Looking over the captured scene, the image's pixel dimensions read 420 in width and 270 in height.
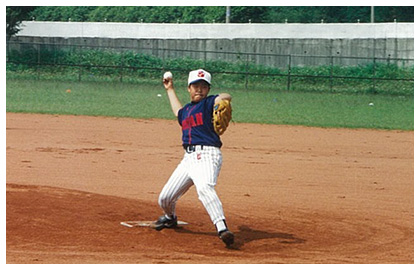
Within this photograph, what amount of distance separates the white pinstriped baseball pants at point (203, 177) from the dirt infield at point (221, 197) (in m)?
0.43

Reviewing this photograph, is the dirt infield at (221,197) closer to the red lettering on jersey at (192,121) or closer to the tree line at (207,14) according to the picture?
the red lettering on jersey at (192,121)

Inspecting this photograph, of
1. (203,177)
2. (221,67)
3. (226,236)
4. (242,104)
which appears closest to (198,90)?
(203,177)

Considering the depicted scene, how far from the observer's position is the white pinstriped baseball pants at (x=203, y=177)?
8094 mm

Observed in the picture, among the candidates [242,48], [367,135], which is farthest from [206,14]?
[367,135]

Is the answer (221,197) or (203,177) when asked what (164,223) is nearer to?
(203,177)

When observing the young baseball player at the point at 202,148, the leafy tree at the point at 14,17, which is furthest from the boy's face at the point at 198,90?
the leafy tree at the point at 14,17

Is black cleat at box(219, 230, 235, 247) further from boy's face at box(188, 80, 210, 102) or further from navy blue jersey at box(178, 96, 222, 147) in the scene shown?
boy's face at box(188, 80, 210, 102)

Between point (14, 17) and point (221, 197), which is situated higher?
point (14, 17)

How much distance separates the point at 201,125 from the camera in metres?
8.39

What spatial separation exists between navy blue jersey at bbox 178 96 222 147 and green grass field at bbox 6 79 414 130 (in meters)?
15.7

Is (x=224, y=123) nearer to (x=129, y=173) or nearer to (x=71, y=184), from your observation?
(x=71, y=184)

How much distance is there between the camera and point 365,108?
29.5 meters

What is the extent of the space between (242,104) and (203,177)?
21.2 metres

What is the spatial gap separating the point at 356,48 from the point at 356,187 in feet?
79.5
